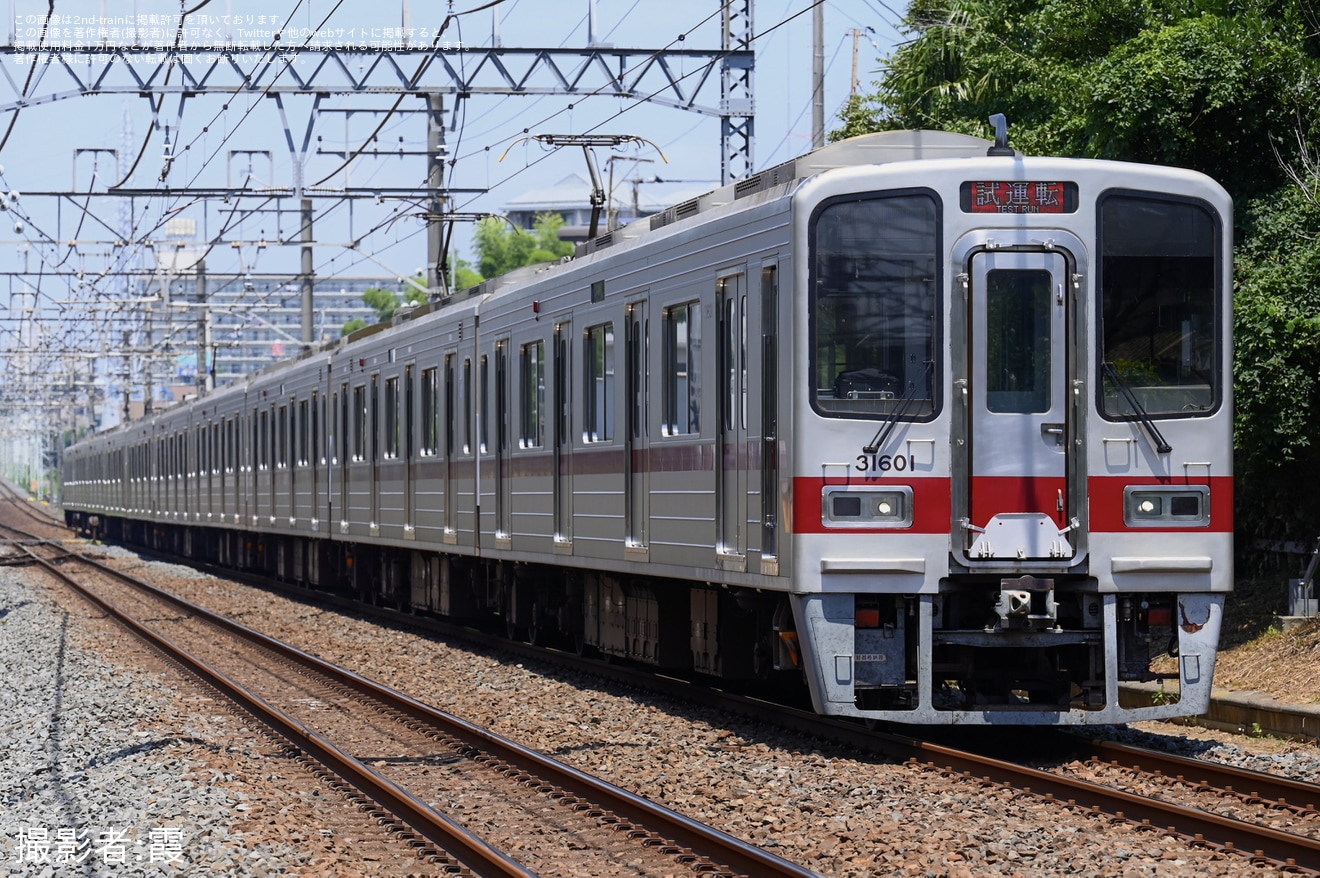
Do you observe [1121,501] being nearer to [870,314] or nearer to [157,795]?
[870,314]

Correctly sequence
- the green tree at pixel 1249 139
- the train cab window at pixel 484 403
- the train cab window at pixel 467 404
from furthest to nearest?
the train cab window at pixel 467 404 < the train cab window at pixel 484 403 < the green tree at pixel 1249 139

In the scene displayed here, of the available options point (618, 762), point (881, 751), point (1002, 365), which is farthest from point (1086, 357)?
point (618, 762)

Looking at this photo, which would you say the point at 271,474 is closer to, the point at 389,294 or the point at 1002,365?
the point at 1002,365

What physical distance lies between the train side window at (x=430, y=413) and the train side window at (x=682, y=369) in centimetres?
662

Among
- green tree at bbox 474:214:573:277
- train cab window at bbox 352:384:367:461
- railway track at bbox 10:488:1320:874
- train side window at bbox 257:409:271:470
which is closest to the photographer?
railway track at bbox 10:488:1320:874

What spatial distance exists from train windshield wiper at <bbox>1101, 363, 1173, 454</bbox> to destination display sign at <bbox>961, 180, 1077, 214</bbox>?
0.86m

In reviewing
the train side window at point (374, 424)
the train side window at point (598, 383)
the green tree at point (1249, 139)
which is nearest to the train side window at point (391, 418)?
the train side window at point (374, 424)

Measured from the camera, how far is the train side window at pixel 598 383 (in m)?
12.8

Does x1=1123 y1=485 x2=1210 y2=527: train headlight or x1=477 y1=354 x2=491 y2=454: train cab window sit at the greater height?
x1=477 y1=354 x2=491 y2=454: train cab window

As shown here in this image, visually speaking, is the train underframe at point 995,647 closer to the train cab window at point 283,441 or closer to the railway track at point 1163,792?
the railway track at point 1163,792

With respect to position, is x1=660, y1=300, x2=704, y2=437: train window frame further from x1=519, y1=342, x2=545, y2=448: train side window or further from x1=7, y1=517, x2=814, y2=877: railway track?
x1=519, y1=342, x2=545, y2=448: train side window

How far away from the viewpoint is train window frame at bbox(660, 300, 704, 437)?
36.6 feet

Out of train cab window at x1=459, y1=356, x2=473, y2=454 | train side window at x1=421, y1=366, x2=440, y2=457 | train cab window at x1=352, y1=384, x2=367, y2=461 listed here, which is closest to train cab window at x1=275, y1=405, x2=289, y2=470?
train cab window at x1=352, y1=384, x2=367, y2=461

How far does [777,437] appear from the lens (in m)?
9.73
